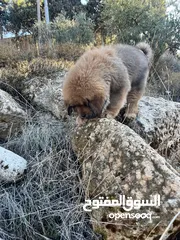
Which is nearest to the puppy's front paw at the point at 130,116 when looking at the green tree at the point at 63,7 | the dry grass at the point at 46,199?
the dry grass at the point at 46,199

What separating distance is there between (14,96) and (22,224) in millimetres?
2602

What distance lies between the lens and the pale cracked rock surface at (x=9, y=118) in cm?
376

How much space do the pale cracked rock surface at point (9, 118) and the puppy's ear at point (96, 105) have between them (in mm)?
1434

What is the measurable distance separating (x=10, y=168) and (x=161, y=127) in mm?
2136

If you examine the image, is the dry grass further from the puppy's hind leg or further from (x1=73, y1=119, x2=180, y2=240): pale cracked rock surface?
the puppy's hind leg

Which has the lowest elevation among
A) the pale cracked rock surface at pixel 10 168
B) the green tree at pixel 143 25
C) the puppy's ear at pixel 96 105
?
the pale cracked rock surface at pixel 10 168

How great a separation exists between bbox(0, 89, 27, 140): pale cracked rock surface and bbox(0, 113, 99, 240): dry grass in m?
0.61

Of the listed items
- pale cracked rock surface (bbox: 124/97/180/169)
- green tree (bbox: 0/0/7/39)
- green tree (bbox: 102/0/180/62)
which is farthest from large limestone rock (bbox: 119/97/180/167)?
green tree (bbox: 0/0/7/39)

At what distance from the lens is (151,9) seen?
360 inches

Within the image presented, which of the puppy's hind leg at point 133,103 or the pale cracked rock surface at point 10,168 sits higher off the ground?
the puppy's hind leg at point 133,103

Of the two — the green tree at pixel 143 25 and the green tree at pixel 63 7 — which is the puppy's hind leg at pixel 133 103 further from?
the green tree at pixel 63 7

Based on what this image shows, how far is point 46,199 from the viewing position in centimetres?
256

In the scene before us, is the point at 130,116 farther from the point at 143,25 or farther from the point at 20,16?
the point at 20,16

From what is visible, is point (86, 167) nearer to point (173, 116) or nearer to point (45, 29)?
point (173, 116)
